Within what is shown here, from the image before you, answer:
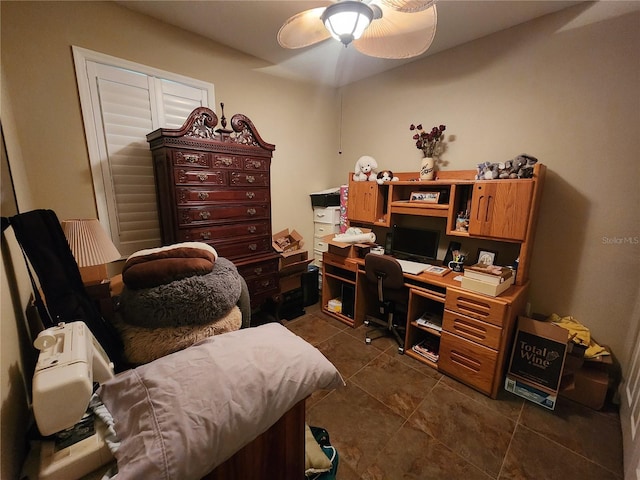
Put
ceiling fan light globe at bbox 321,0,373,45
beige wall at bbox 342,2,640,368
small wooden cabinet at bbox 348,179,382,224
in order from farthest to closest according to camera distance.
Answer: small wooden cabinet at bbox 348,179,382,224
beige wall at bbox 342,2,640,368
ceiling fan light globe at bbox 321,0,373,45

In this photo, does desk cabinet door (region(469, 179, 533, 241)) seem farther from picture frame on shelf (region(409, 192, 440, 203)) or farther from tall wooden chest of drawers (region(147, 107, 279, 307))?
tall wooden chest of drawers (region(147, 107, 279, 307))

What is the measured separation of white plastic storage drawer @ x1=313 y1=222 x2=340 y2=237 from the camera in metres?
3.20

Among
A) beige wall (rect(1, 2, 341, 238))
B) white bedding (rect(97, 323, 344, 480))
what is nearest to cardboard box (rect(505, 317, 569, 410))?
white bedding (rect(97, 323, 344, 480))

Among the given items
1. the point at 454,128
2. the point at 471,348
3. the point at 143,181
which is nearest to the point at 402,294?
the point at 471,348

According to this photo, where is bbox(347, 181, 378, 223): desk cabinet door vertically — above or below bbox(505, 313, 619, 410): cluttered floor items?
above

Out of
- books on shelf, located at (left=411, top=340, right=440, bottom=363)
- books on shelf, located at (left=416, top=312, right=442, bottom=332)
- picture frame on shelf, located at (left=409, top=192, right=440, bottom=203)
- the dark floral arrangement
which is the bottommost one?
books on shelf, located at (left=411, top=340, right=440, bottom=363)

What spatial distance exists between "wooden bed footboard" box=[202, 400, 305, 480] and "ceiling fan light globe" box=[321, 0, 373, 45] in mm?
1608

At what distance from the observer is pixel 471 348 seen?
1.88m

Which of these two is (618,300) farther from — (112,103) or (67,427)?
(112,103)

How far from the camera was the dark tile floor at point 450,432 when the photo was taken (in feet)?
4.55

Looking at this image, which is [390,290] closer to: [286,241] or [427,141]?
[286,241]

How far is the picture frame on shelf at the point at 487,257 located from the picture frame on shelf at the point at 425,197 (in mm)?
598

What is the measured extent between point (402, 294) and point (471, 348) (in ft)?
2.05

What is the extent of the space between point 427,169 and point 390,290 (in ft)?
3.80
